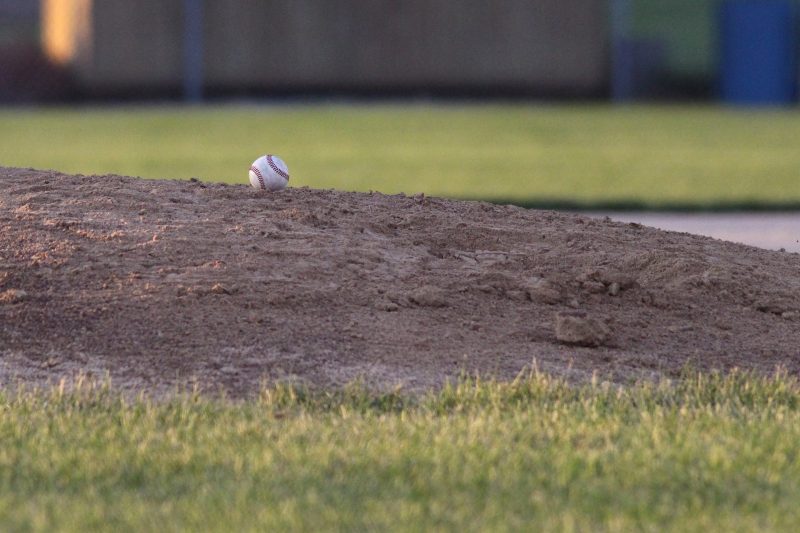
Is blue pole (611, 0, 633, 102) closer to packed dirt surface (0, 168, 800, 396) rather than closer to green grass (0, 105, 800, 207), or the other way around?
green grass (0, 105, 800, 207)

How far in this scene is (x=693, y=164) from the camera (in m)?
17.0

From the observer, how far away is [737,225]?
10719 millimetres

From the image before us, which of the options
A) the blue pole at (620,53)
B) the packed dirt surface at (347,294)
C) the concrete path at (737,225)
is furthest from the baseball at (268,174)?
the blue pole at (620,53)

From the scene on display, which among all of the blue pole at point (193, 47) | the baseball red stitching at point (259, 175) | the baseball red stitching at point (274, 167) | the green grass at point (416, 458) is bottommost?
the green grass at point (416, 458)

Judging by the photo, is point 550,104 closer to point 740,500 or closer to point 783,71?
point 783,71

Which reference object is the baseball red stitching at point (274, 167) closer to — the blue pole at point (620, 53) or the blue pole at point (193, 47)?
the blue pole at point (193, 47)

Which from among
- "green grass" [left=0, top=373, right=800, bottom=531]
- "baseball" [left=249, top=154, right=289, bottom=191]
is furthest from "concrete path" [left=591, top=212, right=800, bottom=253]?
"green grass" [left=0, top=373, right=800, bottom=531]

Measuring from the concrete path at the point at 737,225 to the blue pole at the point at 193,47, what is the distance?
18.7 metres

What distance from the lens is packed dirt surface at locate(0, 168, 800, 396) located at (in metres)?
5.45

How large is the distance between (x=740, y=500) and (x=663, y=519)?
11.9 inches

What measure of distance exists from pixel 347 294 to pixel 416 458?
65.1 inches

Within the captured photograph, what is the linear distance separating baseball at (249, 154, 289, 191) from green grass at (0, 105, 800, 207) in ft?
17.1

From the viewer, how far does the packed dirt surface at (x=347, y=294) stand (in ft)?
17.9

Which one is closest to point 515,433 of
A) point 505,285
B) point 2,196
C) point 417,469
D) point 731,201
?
point 417,469
